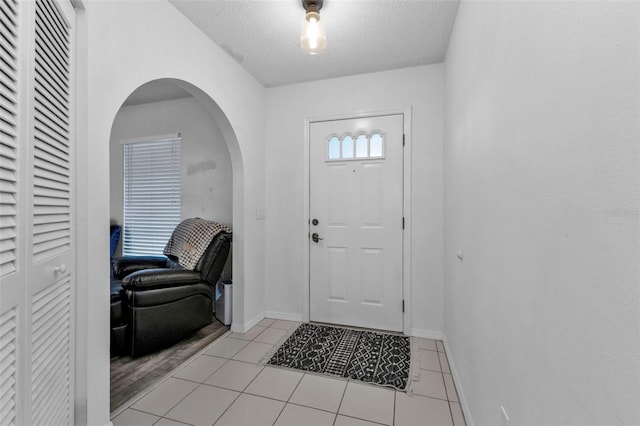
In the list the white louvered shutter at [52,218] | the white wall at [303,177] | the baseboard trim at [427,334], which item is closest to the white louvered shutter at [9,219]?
the white louvered shutter at [52,218]

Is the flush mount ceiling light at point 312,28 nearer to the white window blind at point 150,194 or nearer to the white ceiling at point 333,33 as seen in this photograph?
the white ceiling at point 333,33

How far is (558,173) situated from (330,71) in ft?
8.32

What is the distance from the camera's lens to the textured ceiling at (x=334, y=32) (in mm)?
1944

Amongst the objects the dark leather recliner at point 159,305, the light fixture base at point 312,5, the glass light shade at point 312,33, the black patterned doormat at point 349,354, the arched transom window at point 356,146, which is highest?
Answer: the light fixture base at point 312,5

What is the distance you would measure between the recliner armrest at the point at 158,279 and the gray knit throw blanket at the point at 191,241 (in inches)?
6.8

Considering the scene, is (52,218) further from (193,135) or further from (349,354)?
(193,135)

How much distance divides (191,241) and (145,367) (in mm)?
1073

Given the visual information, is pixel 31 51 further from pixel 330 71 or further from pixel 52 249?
pixel 330 71

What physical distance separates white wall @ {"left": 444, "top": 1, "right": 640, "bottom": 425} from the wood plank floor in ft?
6.67

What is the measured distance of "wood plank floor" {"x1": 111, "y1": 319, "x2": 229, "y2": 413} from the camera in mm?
1862

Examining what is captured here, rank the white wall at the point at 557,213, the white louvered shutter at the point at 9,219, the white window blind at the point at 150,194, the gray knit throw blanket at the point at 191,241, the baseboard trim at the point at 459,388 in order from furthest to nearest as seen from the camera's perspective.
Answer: the white window blind at the point at 150,194, the gray knit throw blanket at the point at 191,241, the baseboard trim at the point at 459,388, the white louvered shutter at the point at 9,219, the white wall at the point at 557,213

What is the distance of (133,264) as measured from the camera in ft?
9.53

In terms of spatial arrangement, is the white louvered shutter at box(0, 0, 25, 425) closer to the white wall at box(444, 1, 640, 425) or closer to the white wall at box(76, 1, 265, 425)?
the white wall at box(76, 1, 265, 425)

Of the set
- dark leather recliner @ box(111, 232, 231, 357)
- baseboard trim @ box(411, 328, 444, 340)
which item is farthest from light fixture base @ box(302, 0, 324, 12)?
baseboard trim @ box(411, 328, 444, 340)
